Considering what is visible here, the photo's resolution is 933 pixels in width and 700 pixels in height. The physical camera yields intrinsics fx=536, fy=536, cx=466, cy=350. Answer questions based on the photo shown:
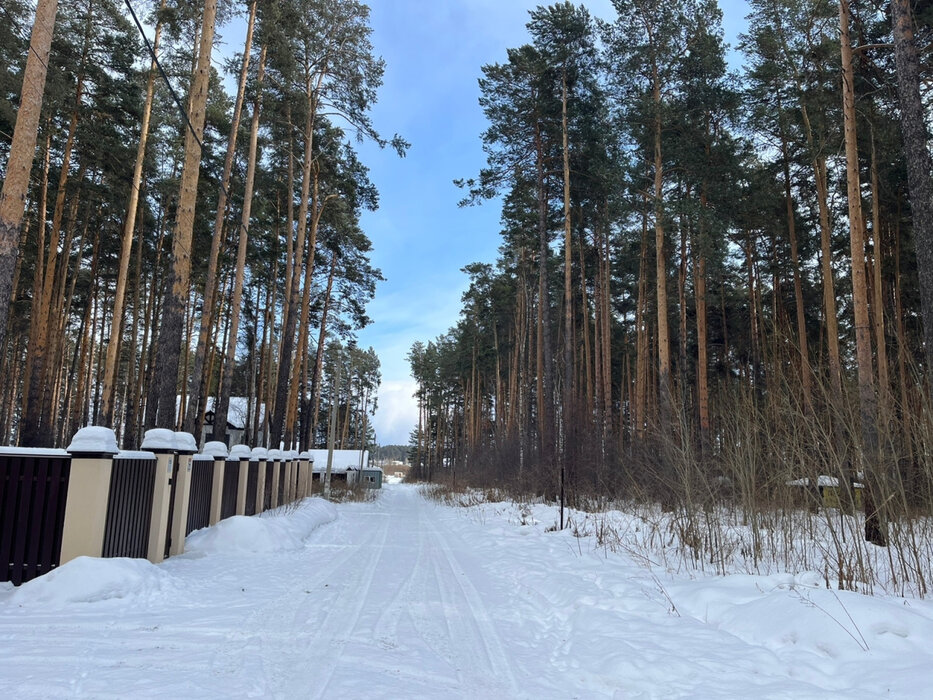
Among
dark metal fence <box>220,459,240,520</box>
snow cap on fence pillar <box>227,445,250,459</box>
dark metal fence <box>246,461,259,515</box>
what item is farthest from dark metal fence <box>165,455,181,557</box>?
dark metal fence <box>246,461,259,515</box>

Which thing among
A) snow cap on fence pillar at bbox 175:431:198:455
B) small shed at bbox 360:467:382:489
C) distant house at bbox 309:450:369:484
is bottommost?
small shed at bbox 360:467:382:489

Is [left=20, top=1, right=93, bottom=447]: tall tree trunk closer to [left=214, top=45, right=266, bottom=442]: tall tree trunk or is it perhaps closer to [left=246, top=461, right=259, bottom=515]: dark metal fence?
[left=214, top=45, right=266, bottom=442]: tall tree trunk

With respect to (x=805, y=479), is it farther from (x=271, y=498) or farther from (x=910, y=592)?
(x=271, y=498)

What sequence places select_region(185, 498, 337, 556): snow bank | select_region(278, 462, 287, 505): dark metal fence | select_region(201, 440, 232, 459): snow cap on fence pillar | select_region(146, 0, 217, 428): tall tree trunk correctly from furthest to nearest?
select_region(278, 462, 287, 505): dark metal fence < select_region(201, 440, 232, 459): snow cap on fence pillar < select_region(146, 0, 217, 428): tall tree trunk < select_region(185, 498, 337, 556): snow bank

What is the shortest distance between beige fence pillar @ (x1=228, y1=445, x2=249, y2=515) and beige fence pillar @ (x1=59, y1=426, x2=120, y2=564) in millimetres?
5441

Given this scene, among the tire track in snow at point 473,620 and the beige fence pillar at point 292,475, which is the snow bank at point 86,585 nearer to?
the tire track in snow at point 473,620

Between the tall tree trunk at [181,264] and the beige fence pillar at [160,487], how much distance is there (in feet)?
6.78

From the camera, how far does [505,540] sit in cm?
1032

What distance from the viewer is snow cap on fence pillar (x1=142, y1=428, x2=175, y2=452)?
7043 millimetres

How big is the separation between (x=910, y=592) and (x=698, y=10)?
16.7m

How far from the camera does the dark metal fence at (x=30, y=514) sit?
17.5 feet

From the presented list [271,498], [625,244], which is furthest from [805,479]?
[625,244]

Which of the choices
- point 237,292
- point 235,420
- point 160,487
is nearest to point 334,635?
point 160,487

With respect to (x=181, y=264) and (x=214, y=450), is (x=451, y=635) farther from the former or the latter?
(x=181, y=264)
